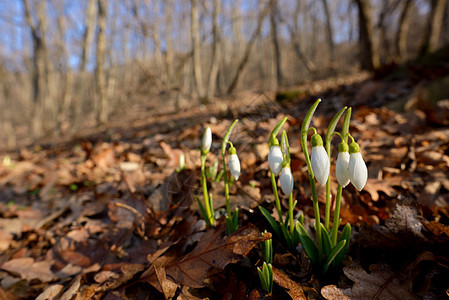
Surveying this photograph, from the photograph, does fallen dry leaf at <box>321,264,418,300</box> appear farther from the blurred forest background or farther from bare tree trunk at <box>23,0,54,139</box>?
bare tree trunk at <box>23,0,54,139</box>

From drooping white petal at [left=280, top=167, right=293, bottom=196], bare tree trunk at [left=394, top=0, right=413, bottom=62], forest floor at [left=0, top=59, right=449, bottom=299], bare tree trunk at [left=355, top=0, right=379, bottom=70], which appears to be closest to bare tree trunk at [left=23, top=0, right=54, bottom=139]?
forest floor at [left=0, top=59, right=449, bottom=299]

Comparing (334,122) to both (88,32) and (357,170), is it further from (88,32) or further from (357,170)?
(88,32)

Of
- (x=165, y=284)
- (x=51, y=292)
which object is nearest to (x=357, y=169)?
(x=165, y=284)

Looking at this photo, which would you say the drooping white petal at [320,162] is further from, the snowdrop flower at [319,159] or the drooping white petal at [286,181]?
the drooping white petal at [286,181]

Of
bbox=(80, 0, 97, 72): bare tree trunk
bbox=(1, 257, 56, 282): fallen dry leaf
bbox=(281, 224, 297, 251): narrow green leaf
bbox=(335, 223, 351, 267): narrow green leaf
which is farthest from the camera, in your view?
bbox=(80, 0, 97, 72): bare tree trunk

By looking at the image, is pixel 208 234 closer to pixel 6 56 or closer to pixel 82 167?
pixel 82 167

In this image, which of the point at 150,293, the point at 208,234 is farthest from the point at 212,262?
the point at 150,293
